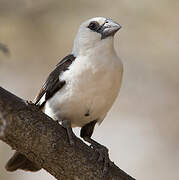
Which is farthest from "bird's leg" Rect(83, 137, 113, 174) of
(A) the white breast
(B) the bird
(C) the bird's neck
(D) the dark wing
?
(C) the bird's neck

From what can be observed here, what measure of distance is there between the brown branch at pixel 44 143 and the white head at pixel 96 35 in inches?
31.9

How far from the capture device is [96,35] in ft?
14.0

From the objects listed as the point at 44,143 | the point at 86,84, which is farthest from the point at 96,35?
the point at 44,143

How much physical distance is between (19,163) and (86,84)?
2.62 ft

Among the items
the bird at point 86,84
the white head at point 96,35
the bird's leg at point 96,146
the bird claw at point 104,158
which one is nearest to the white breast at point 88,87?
the bird at point 86,84

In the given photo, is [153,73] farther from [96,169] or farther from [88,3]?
[96,169]

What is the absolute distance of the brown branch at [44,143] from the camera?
3.43 meters

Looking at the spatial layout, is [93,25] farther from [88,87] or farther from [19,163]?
[19,163]

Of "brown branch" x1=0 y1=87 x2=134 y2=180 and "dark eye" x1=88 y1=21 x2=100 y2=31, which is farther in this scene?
"dark eye" x1=88 y1=21 x2=100 y2=31

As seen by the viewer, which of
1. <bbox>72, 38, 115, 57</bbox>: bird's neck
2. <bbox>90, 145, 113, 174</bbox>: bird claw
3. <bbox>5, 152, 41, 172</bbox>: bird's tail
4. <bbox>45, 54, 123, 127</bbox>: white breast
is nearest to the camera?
<bbox>90, 145, 113, 174</bbox>: bird claw

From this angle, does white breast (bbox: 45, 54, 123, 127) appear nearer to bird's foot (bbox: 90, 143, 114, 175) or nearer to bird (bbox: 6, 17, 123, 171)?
bird (bbox: 6, 17, 123, 171)

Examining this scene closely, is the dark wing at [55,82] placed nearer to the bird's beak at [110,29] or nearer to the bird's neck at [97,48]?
the bird's neck at [97,48]

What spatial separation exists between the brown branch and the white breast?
1.45 feet

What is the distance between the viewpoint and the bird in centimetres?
403
